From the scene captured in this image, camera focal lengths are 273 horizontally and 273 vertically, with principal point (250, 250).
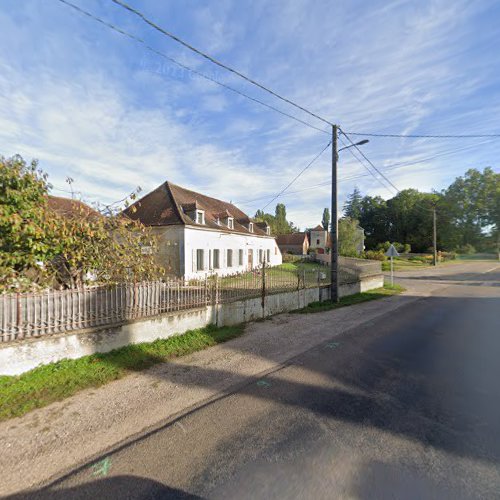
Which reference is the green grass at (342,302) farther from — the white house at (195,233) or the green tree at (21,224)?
the green tree at (21,224)

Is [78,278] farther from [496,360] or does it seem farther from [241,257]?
[241,257]

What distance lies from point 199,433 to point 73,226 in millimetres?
5005

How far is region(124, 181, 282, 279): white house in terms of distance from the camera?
1808 centimetres

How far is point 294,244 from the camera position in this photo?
53.2m

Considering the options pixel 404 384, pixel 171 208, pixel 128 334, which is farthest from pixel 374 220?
pixel 128 334

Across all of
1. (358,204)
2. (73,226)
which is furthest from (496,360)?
(358,204)

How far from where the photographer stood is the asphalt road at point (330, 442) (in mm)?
2525

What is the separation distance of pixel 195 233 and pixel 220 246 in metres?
3.17

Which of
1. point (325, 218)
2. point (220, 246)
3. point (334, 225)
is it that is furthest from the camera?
point (325, 218)

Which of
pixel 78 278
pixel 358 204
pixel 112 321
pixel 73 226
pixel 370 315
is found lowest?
pixel 370 315

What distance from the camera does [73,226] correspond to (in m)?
5.96

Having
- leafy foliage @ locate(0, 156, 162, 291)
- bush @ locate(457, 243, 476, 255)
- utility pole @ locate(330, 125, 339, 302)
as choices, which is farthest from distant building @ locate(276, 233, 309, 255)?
leafy foliage @ locate(0, 156, 162, 291)

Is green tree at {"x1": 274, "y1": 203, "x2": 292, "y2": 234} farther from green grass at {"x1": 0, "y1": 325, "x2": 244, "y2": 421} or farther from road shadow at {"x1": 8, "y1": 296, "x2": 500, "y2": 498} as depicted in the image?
green grass at {"x1": 0, "y1": 325, "x2": 244, "y2": 421}

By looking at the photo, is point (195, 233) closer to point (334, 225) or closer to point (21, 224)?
point (334, 225)
